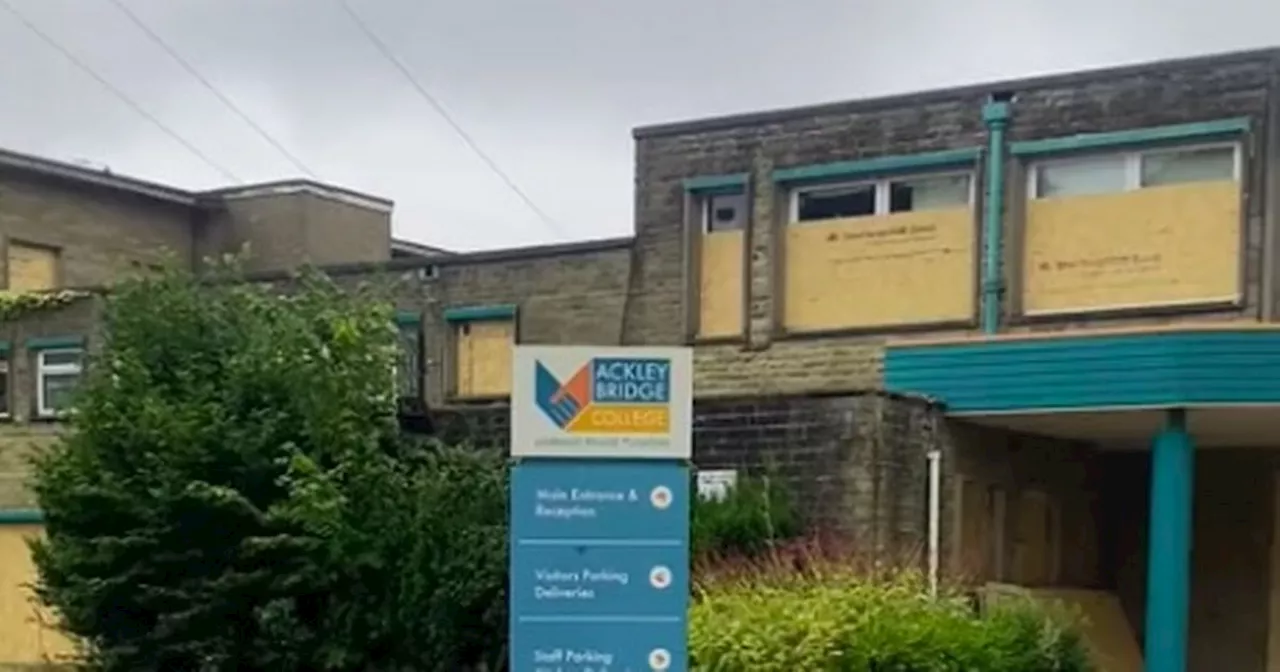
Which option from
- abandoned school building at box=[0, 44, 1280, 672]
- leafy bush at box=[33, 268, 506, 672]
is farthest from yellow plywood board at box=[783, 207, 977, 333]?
leafy bush at box=[33, 268, 506, 672]

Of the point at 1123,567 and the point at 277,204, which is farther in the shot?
the point at 277,204

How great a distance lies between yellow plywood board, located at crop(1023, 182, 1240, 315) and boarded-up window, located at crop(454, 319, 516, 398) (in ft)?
22.9

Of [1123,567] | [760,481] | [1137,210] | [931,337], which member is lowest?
[1123,567]

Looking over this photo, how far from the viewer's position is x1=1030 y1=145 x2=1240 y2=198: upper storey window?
18984mm

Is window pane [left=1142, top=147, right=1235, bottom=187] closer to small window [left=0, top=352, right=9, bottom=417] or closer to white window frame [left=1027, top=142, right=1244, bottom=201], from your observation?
white window frame [left=1027, top=142, right=1244, bottom=201]

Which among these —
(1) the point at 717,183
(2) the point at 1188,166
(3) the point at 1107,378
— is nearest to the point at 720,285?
(1) the point at 717,183

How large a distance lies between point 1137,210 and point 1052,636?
5.53m

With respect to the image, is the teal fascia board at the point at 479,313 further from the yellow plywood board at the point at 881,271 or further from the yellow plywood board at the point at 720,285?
the yellow plywood board at the point at 881,271

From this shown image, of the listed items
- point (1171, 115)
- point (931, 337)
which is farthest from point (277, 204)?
point (1171, 115)

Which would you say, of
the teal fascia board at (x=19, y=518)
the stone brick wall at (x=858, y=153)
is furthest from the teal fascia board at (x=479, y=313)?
the teal fascia board at (x=19, y=518)

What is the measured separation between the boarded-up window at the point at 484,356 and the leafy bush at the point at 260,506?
234 inches

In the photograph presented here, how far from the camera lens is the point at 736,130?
21719 mm

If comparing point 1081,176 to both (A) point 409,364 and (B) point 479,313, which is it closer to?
(A) point 409,364

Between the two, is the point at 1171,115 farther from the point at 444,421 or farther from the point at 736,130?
the point at 444,421
